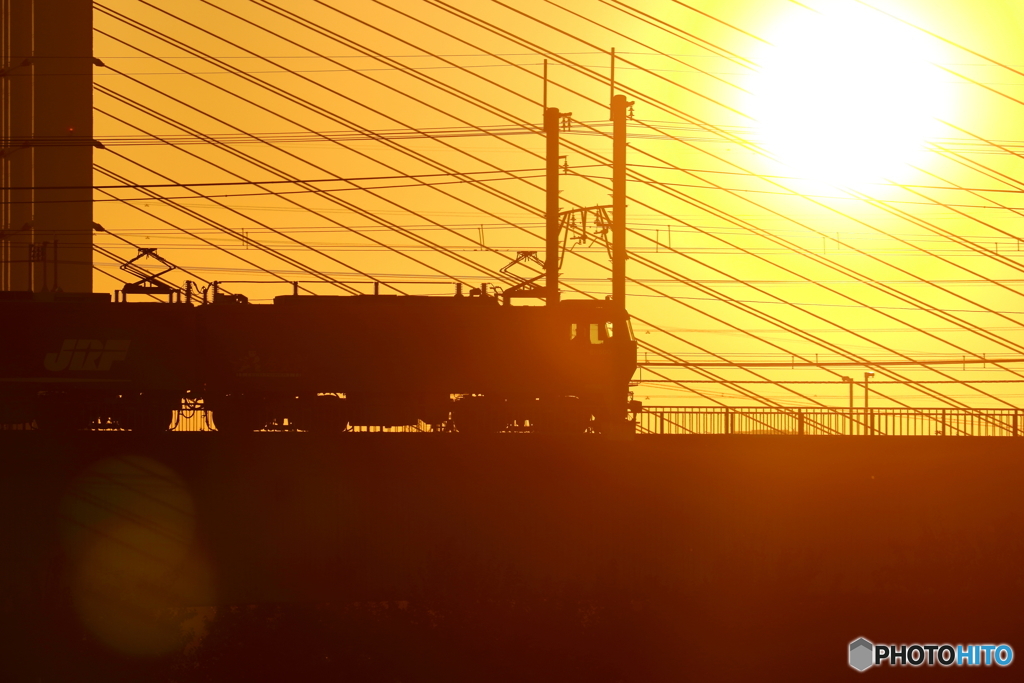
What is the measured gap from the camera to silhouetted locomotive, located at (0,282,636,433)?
3019 centimetres

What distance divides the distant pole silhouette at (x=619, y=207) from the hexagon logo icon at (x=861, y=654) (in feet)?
28.9

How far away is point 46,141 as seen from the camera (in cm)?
3706

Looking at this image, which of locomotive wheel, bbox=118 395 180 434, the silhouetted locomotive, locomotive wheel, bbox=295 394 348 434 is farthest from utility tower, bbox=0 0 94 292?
locomotive wheel, bbox=295 394 348 434

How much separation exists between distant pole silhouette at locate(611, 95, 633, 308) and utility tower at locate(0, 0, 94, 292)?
18.4m

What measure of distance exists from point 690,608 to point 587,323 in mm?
9983

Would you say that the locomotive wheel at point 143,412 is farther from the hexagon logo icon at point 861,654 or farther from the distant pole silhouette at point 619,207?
the hexagon logo icon at point 861,654

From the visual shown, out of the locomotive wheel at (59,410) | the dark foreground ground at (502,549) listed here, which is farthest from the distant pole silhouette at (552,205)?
the locomotive wheel at (59,410)

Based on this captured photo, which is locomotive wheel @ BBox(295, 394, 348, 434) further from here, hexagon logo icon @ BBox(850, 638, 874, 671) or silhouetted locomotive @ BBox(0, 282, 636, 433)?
hexagon logo icon @ BBox(850, 638, 874, 671)

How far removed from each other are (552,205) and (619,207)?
2.79 m

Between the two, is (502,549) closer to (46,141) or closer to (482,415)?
(482,415)

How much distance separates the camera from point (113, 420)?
30.5 metres

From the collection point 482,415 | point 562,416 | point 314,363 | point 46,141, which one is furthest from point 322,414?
point 46,141

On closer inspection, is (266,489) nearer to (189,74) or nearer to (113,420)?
(113,420)

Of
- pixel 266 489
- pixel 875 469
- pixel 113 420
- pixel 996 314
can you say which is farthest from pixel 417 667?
pixel 996 314
